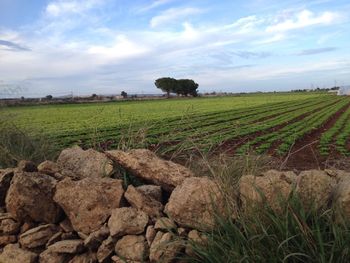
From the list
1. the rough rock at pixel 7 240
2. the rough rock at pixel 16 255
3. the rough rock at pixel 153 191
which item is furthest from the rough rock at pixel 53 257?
the rough rock at pixel 153 191

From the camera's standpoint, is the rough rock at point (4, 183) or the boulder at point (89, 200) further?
the rough rock at point (4, 183)

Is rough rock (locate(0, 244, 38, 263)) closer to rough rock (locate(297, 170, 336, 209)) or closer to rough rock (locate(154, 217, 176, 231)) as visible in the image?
rough rock (locate(154, 217, 176, 231))

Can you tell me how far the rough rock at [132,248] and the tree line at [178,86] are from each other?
120 meters

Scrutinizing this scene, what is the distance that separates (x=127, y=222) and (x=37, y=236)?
3.57 feet

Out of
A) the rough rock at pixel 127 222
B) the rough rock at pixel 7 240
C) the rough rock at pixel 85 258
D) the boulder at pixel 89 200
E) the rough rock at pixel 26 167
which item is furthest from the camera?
the rough rock at pixel 26 167

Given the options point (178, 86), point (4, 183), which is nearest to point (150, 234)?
point (4, 183)

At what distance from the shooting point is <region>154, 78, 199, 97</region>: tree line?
123m

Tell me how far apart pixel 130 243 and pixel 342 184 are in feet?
6.18

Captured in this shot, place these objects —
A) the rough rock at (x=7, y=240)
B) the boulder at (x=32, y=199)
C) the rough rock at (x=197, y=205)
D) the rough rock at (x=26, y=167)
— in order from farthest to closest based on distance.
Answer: the rough rock at (x=26, y=167)
the rough rock at (x=7, y=240)
the boulder at (x=32, y=199)
the rough rock at (x=197, y=205)

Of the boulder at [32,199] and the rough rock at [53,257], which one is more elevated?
the boulder at [32,199]

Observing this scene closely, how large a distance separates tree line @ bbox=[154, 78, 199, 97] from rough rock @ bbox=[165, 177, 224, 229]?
11956 centimetres

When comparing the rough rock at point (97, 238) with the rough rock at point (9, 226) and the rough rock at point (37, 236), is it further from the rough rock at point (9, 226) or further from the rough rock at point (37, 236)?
the rough rock at point (9, 226)

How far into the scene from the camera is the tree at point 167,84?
124 metres

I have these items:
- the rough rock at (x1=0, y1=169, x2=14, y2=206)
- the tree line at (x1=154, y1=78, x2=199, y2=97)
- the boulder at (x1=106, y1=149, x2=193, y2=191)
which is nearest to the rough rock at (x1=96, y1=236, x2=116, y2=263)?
the boulder at (x1=106, y1=149, x2=193, y2=191)
